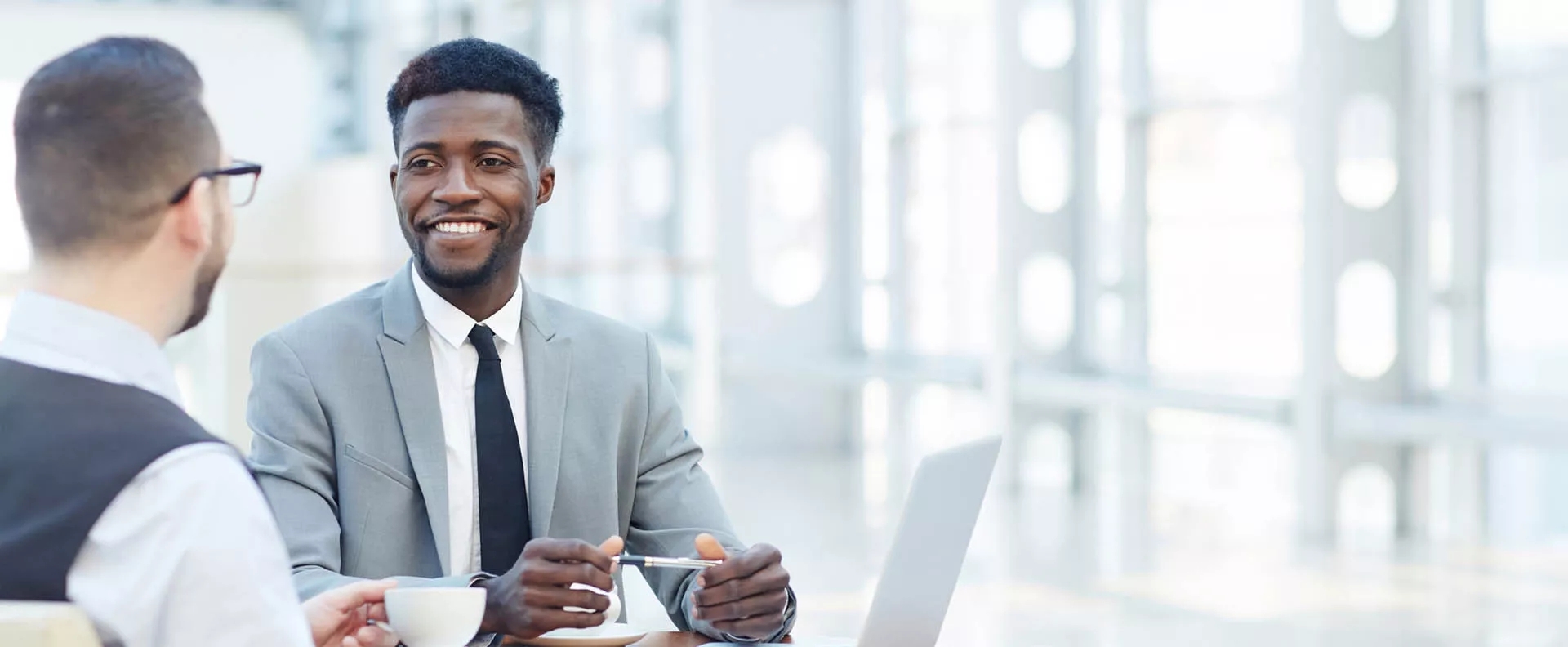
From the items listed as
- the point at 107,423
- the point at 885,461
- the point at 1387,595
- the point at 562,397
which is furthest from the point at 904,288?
the point at 107,423

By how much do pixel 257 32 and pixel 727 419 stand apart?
10.1m

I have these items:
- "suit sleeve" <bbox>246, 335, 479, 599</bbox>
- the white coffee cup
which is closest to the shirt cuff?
the white coffee cup

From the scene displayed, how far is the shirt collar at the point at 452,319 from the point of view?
2.04m

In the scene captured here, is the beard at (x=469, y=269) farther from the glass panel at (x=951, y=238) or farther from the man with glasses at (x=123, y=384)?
the glass panel at (x=951, y=238)

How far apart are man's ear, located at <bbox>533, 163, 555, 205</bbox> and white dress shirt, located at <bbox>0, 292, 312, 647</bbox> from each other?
1.02 m

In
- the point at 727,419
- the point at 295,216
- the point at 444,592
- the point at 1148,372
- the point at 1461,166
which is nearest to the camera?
the point at 444,592

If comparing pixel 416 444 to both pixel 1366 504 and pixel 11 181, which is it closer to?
pixel 11 181

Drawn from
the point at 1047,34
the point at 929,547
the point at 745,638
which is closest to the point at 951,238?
the point at 1047,34

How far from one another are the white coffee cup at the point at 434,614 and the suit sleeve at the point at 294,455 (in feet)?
0.98

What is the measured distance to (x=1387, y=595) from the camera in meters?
4.74

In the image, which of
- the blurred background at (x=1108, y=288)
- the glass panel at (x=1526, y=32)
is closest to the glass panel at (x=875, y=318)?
the blurred background at (x=1108, y=288)

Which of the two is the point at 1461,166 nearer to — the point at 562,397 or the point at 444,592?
the point at 562,397

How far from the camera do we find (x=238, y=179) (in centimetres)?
127

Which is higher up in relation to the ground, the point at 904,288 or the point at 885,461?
the point at 904,288
